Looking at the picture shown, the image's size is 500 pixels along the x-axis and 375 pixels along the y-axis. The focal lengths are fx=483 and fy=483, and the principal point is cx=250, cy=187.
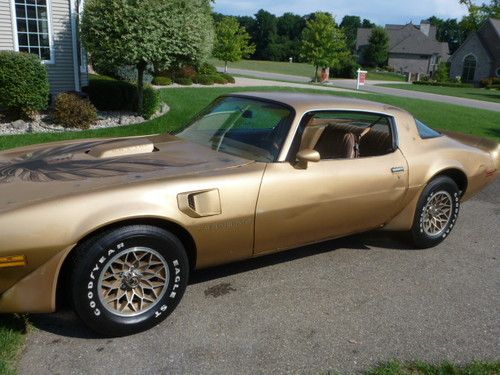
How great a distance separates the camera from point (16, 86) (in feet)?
31.7

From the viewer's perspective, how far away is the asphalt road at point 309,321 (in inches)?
111

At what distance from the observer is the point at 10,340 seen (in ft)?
9.32

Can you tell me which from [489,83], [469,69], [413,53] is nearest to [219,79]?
[489,83]

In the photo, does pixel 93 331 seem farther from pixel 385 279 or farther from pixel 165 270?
pixel 385 279

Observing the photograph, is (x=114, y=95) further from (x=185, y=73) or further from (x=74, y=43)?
(x=185, y=73)

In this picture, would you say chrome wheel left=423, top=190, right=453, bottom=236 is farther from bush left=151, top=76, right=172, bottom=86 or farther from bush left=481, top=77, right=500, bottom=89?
bush left=481, top=77, right=500, bottom=89

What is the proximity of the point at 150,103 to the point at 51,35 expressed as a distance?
11.6ft

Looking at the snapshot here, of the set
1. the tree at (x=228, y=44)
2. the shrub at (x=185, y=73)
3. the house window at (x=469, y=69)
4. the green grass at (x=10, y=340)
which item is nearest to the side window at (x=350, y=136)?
the green grass at (x=10, y=340)

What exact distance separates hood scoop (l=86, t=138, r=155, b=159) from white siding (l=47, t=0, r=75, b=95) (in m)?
10.2

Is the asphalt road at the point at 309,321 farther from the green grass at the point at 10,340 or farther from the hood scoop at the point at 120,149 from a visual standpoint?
the hood scoop at the point at 120,149

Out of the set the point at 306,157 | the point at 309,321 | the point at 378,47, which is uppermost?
the point at 378,47

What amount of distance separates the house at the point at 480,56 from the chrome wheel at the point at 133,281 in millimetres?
62125

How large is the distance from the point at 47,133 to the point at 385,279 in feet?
24.7

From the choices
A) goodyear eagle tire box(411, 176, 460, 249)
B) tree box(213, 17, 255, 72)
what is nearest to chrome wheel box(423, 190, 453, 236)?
goodyear eagle tire box(411, 176, 460, 249)
